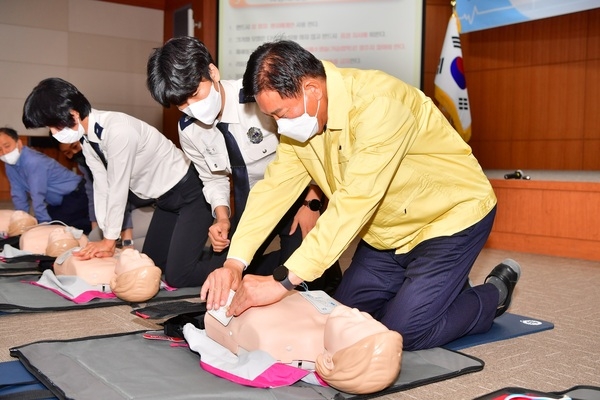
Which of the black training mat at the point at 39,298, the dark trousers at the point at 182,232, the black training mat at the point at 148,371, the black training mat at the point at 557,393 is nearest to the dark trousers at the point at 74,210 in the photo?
the dark trousers at the point at 182,232

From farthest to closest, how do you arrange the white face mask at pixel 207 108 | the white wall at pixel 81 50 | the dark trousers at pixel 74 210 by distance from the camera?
the white wall at pixel 81 50 < the dark trousers at pixel 74 210 < the white face mask at pixel 207 108

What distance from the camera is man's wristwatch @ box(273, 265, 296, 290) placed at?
166cm

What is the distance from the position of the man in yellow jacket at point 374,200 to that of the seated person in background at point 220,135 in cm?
42

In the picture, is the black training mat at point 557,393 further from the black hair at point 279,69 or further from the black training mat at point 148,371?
the black hair at point 279,69

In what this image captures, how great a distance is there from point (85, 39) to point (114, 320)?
21.4 ft

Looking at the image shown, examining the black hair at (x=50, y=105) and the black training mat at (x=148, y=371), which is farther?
the black hair at (x=50, y=105)

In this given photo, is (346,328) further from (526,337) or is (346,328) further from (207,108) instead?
(207,108)

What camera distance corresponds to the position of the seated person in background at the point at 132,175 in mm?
2775

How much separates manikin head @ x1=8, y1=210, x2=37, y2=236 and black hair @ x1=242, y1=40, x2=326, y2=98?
2.62 meters

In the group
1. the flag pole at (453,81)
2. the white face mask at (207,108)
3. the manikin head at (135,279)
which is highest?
the flag pole at (453,81)

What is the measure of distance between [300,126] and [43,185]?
2.80 meters

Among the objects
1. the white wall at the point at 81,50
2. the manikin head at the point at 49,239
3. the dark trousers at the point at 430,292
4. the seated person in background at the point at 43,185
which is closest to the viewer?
the dark trousers at the point at 430,292

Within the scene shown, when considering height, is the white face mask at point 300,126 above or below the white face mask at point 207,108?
below

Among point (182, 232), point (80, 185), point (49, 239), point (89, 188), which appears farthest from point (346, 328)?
point (80, 185)
